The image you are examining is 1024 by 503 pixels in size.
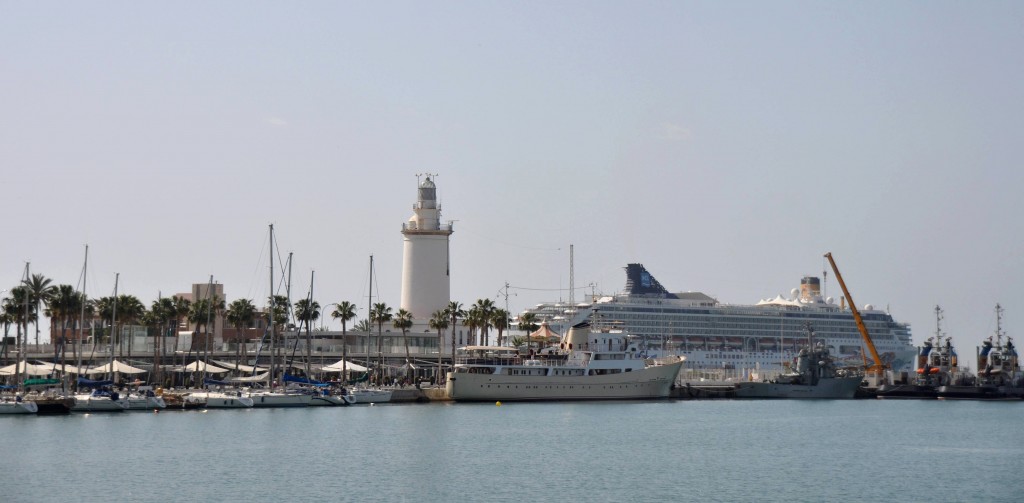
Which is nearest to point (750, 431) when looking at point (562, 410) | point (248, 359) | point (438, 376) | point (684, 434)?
point (684, 434)

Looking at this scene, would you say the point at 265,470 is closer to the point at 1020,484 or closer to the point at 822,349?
the point at 1020,484

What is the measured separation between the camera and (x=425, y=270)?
10956cm

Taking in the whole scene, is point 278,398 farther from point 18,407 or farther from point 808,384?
point 808,384

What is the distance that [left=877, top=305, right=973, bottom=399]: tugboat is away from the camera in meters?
116

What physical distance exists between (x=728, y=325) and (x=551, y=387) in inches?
2288

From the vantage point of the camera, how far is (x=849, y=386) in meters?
112

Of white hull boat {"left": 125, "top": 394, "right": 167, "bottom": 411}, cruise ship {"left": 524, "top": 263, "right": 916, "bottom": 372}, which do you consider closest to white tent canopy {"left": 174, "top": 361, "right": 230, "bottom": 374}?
white hull boat {"left": 125, "top": 394, "right": 167, "bottom": 411}

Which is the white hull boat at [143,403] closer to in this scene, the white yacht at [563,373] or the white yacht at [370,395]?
the white yacht at [370,395]

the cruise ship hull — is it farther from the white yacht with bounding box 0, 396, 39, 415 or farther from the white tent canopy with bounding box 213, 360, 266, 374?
the white yacht with bounding box 0, 396, 39, 415

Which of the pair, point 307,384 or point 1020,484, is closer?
point 1020,484

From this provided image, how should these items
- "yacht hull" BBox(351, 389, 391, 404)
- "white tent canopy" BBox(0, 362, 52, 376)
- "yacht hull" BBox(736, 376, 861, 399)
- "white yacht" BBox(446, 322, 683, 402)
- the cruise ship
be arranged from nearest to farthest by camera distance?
"white tent canopy" BBox(0, 362, 52, 376) → "yacht hull" BBox(351, 389, 391, 404) → "white yacht" BBox(446, 322, 683, 402) → "yacht hull" BBox(736, 376, 861, 399) → the cruise ship

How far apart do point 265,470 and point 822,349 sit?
75.7 m

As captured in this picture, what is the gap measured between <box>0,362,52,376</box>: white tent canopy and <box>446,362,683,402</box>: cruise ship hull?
90.2 ft

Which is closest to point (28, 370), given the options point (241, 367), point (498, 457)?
point (241, 367)
